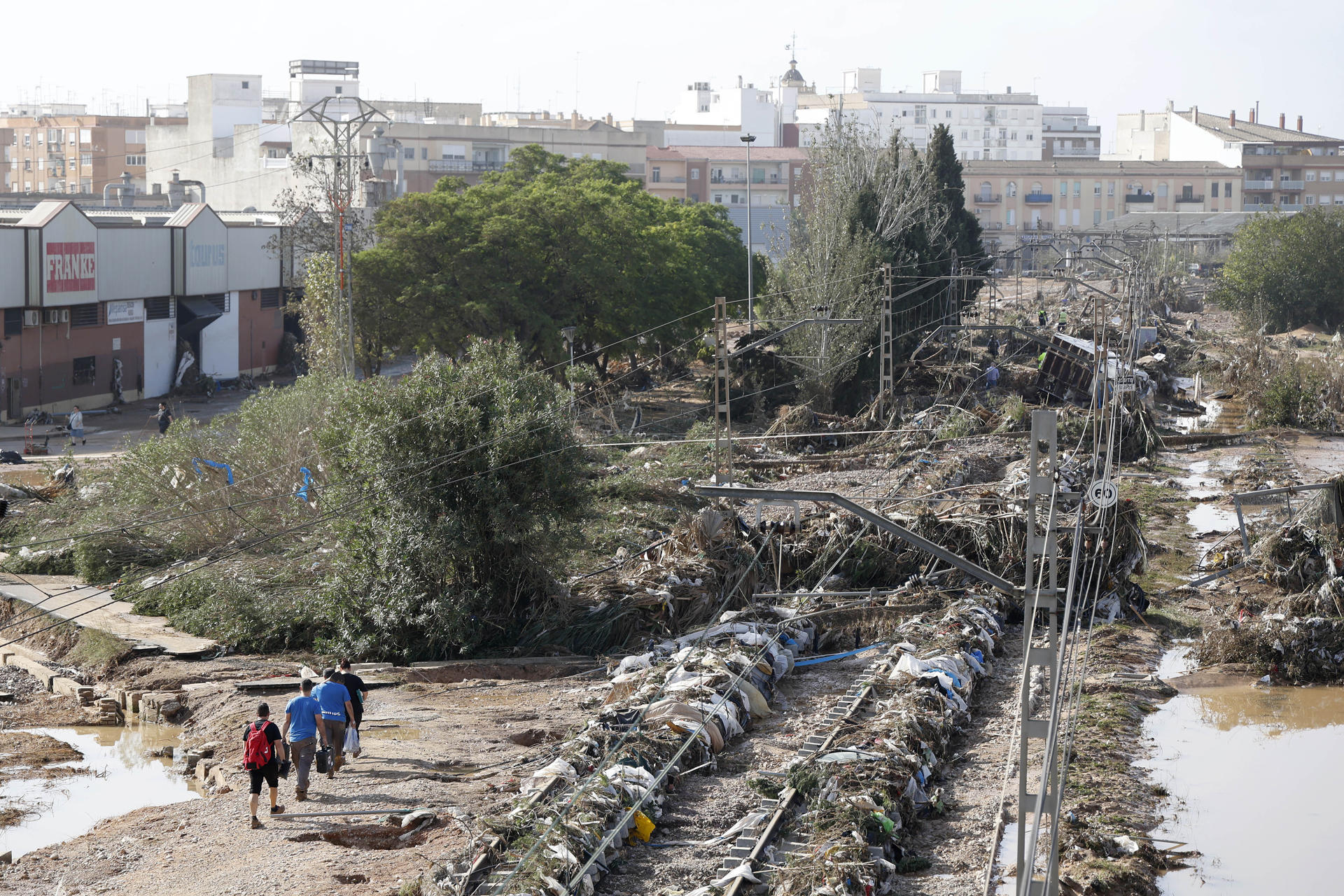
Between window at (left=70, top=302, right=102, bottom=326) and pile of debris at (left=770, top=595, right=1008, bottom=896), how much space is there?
105 feet

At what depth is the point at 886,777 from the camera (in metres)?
12.9

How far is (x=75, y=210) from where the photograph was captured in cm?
4003

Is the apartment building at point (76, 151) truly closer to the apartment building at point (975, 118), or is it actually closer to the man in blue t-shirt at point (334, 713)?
the apartment building at point (975, 118)

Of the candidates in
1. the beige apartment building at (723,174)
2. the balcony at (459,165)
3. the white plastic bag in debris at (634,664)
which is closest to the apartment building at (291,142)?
the balcony at (459,165)

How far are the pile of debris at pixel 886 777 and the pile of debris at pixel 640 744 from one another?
1473mm

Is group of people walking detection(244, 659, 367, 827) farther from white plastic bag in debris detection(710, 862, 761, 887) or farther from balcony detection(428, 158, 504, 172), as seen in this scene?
balcony detection(428, 158, 504, 172)

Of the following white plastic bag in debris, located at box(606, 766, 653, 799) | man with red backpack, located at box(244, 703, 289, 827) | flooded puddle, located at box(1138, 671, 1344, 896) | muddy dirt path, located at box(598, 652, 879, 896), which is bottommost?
flooded puddle, located at box(1138, 671, 1344, 896)

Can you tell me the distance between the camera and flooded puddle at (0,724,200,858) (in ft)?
44.1

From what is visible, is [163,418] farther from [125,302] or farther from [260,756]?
[260,756]

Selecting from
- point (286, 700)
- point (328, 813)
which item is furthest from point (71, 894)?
point (286, 700)

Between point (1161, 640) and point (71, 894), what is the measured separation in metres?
15.8

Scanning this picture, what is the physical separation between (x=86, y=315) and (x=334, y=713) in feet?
106

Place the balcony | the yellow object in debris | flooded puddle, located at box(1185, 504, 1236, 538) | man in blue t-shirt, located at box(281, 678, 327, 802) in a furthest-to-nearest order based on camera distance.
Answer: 1. the balcony
2. flooded puddle, located at box(1185, 504, 1236, 538)
3. man in blue t-shirt, located at box(281, 678, 327, 802)
4. the yellow object in debris

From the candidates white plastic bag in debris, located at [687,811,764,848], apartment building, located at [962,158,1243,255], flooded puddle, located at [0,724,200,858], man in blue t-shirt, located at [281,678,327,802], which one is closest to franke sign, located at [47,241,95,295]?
flooded puddle, located at [0,724,200,858]
